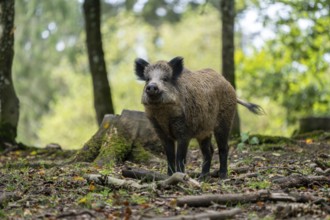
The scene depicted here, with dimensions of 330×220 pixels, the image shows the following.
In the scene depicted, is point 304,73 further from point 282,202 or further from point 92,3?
point 282,202

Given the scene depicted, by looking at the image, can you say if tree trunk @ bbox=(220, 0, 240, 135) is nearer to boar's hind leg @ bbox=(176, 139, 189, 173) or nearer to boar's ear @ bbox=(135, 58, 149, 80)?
boar's ear @ bbox=(135, 58, 149, 80)

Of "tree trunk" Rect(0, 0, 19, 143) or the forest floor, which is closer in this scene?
the forest floor

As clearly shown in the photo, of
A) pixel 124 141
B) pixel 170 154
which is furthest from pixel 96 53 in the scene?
pixel 170 154

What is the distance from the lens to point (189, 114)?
7.91 meters

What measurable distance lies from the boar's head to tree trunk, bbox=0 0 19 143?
508cm

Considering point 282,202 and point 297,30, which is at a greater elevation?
point 297,30

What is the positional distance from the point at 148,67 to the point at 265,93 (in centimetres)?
1382

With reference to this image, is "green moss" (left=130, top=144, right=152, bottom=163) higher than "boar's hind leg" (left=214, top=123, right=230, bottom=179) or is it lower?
lower

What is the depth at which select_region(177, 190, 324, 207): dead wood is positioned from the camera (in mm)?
5988

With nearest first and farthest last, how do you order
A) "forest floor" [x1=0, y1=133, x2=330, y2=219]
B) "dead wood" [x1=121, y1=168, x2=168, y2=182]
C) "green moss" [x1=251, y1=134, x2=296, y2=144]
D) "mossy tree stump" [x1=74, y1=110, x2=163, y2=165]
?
"forest floor" [x1=0, y1=133, x2=330, y2=219], "dead wood" [x1=121, y1=168, x2=168, y2=182], "mossy tree stump" [x1=74, y1=110, x2=163, y2=165], "green moss" [x1=251, y1=134, x2=296, y2=144]

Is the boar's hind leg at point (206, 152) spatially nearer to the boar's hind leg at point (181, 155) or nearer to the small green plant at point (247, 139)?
the boar's hind leg at point (181, 155)

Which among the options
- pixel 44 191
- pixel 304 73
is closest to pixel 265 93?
pixel 304 73

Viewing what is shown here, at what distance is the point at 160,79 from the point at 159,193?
5.48 feet

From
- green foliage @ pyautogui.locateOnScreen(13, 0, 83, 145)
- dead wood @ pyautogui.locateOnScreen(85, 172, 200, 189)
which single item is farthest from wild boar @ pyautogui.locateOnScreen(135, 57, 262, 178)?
green foliage @ pyautogui.locateOnScreen(13, 0, 83, 145)
